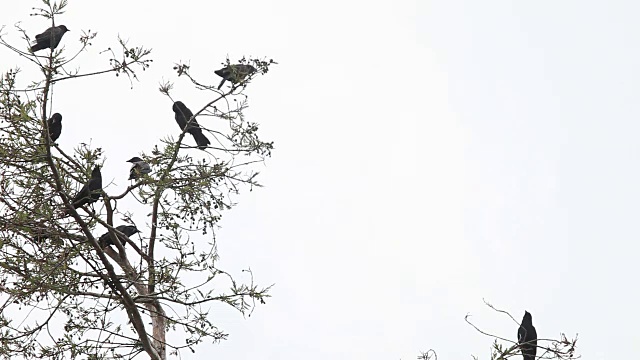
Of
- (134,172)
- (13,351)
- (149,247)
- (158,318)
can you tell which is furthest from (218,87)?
(13,351)

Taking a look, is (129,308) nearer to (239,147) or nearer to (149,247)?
(149,247)

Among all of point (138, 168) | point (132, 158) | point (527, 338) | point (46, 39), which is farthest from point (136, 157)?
point (527, 338)

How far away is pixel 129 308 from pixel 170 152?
129cm

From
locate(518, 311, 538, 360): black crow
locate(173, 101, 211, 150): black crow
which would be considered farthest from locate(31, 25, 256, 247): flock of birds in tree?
locate(518, 311, 538, 360): black crow

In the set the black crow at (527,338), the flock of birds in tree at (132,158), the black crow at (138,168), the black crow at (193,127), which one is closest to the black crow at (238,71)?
the flock of birds in tree at (132,158)

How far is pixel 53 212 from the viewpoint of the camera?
6.28 m

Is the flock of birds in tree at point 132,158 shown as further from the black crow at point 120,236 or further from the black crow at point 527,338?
the black crow at point 527,338

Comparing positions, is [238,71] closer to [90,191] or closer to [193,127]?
[193,127]

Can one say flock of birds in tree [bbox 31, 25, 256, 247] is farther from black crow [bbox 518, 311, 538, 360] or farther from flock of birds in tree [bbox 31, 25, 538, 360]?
black crow [bbox 518, 311, 538, 360]

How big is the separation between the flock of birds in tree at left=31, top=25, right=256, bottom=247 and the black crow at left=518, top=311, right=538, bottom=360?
2839 mm

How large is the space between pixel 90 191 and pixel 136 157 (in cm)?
86

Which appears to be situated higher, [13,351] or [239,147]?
[239,147]

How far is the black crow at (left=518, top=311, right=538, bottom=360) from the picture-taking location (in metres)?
5.93

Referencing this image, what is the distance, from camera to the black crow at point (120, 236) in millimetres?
7352
